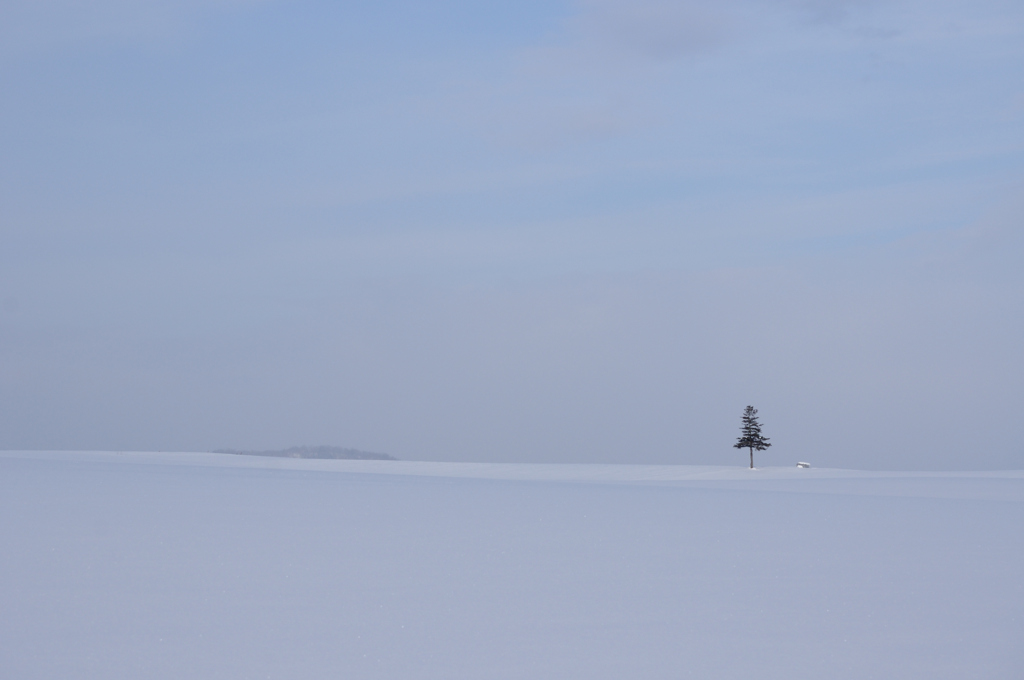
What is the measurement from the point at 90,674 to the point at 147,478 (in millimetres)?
13774

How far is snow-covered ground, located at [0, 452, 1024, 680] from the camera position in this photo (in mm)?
7094

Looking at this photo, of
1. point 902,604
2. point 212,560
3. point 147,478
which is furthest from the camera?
point 147,478

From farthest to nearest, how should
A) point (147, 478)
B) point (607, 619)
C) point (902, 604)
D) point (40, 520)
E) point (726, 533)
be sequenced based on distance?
point (147, 478)
point (726, 533)
point (40, 520)
point (902, 604)
point (607, 619)

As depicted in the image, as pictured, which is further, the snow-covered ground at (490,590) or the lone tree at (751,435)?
the lone tree at (751,435)

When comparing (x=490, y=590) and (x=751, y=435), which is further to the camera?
(x=751, y=435)

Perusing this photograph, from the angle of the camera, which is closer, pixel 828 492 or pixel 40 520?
pixel 40 520

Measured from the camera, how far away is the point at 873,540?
12.8m

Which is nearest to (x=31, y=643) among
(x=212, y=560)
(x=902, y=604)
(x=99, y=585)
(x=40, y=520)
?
(x=99, y=585)

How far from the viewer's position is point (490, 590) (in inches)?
363

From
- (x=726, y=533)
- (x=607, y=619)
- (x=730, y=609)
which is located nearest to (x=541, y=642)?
(x=607, y=619)

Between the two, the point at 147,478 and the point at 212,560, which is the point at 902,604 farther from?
the point at 147,478

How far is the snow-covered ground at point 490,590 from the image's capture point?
7094 mm

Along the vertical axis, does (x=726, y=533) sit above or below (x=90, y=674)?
above

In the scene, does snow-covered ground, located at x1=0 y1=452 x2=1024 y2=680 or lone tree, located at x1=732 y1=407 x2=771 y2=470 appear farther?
lone tree, located at x1=732 y1=407 x2=771 y2=470
